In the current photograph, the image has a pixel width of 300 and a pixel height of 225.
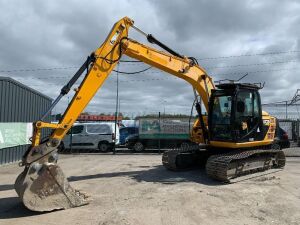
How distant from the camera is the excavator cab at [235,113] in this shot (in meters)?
11.5

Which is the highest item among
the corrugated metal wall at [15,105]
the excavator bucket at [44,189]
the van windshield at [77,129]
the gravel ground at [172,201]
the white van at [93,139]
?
the corrugated metal wall at [15,105]

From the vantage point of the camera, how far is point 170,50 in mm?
11555

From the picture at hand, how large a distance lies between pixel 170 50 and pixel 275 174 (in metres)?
5.50

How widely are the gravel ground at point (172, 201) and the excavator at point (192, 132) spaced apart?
419 millimetres

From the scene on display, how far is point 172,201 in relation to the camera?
333 inches

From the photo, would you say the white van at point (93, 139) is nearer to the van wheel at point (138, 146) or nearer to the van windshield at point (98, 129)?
the van windshield at point (98, 129)

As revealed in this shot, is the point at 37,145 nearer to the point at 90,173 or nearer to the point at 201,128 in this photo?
the point at 90,173

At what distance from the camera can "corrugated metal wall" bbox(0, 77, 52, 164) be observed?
15.9m

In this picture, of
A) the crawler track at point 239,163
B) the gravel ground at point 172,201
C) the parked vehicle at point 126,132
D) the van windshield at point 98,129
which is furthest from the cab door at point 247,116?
the parked vehicle at point 126,132

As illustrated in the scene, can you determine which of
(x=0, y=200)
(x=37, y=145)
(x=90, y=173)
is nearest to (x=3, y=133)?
(x=90, y=173)

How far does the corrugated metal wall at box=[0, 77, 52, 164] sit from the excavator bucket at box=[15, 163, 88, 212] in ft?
29.2

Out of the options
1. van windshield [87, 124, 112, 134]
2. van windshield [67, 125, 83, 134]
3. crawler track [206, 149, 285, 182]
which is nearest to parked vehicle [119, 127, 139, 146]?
van windshield [87, 124, 112, 134]

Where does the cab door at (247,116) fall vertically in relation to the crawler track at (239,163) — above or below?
above

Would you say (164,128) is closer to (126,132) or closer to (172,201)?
(126,132)
